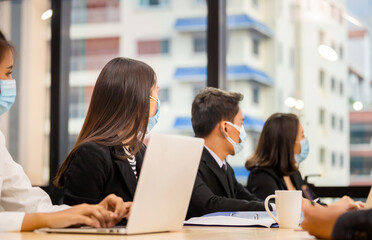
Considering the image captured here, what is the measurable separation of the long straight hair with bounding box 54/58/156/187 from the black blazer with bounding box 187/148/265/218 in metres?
0.57

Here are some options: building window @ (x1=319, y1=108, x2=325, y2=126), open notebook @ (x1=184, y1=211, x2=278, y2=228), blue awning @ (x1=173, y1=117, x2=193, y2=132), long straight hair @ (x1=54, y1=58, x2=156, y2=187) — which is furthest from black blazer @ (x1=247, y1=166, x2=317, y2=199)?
long straight hair @ (x1=54, y1=58, x2=156, y2=187)

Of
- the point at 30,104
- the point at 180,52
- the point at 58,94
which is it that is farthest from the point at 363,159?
the point at 30,104

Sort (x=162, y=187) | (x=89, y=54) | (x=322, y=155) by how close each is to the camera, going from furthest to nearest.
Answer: (x=89, y=54) → (x=322, y=155) → (x=162, y=187)

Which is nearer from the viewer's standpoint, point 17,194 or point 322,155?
point 17,194

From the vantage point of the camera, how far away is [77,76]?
5391 mm

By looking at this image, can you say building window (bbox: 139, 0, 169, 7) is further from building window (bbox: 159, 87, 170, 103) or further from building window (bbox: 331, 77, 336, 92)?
building window (bbox: 331, 77, 336, 92)

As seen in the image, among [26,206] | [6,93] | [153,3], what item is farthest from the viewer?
[153,3]

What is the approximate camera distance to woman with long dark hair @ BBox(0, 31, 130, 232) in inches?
69.7

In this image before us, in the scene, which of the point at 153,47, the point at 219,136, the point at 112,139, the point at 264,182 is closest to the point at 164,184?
the point at 112,139

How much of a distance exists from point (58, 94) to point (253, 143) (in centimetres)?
164

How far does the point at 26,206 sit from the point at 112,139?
0.38m

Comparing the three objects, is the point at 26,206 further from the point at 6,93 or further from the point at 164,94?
the point at 164,94

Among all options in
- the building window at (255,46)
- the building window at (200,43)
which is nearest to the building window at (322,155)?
the building window at (255,46)

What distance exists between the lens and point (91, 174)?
7.34ft
